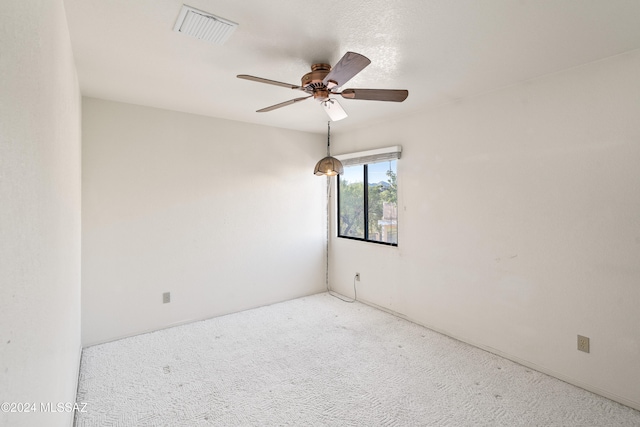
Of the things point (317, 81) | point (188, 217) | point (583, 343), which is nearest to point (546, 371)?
point (583, 343)

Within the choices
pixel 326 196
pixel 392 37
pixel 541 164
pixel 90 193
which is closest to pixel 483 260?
pixel 541 164

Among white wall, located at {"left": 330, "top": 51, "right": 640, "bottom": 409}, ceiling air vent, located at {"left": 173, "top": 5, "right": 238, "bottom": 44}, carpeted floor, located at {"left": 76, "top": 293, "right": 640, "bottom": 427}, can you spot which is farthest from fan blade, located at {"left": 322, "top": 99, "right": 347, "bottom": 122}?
carpeted floor, located at {"left": 76, "top": 293, "right": 640, "bottom": 427}

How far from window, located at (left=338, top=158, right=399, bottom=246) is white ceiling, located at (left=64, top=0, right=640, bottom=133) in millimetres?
1366

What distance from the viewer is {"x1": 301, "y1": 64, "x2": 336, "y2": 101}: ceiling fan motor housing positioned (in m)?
2.24

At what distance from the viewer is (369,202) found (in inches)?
176

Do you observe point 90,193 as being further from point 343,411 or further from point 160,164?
point 343,411

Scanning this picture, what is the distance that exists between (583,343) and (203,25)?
350 cm

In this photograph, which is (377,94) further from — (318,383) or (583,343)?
(583,343)

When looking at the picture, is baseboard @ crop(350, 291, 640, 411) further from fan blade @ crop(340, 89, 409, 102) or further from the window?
fan blade @ crop(340, 89, 409, 102)

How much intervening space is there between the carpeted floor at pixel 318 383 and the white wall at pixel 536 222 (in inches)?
12.6

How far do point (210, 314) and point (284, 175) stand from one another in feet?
6.79

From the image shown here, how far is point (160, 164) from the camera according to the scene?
357 centimetres

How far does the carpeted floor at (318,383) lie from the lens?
7.10ft

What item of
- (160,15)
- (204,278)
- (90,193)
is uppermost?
(160,15)
